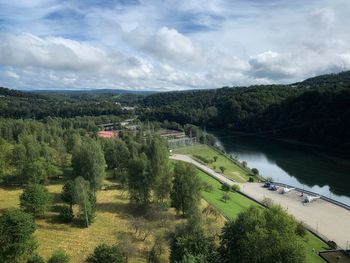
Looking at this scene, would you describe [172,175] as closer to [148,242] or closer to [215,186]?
[148,242]

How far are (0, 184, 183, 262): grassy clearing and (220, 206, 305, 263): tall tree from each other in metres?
6.18

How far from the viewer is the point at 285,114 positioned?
128 m

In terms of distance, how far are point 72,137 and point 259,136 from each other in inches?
2840

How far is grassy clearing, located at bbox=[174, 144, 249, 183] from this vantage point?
65650 mm

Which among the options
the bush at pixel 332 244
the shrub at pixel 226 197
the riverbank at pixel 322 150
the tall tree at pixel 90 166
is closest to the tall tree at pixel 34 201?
the tall tree at pixel 90 166

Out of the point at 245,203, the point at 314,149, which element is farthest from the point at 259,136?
the point at 245,203

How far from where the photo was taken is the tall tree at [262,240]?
2141cm

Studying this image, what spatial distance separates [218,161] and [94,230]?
48132 mm

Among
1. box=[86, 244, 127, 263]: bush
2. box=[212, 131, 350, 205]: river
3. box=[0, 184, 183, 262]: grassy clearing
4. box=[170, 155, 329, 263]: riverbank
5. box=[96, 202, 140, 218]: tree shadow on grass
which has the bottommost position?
box=[212, 131, 350, 205]: river

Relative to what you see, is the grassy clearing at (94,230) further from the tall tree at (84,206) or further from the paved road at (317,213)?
the paved road at (317,213)

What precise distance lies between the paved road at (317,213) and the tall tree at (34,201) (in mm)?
26815

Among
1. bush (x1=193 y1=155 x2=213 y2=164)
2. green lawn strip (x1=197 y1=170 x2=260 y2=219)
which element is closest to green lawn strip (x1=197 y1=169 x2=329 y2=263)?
green lawn strip (x1=197 y1=170 x2=260 y2=219)

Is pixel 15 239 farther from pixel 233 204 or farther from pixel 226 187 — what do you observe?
pixel 226 187

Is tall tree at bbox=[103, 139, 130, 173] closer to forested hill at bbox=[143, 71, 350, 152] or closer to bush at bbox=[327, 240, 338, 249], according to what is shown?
bush at bbox=[327, 240, 338, 249]
